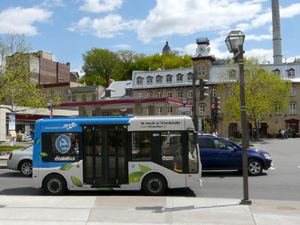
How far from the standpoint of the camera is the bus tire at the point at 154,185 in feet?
34.8

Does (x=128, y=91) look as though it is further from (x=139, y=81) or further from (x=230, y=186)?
(x=230, y=186)

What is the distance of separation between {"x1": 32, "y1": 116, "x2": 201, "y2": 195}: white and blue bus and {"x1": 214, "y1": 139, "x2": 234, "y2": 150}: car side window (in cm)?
487

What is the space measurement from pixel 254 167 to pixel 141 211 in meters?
8.44

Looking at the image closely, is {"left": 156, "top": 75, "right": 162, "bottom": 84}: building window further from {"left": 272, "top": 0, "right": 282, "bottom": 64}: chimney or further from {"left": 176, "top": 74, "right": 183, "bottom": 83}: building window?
{"left": 272, "top": 0, "right": 282, "bottom": 64}: chimney

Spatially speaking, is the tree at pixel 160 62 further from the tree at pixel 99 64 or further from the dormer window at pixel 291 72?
the dormer window at pixel 291 72

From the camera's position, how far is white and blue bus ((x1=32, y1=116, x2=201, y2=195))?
1060cm

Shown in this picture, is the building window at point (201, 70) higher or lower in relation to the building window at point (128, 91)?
higher

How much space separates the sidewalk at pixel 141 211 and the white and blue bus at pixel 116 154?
1048mm

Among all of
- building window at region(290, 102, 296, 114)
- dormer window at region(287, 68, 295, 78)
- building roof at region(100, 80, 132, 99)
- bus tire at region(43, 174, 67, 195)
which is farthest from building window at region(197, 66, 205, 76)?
bus tire at region(43, 174, 67, 195)

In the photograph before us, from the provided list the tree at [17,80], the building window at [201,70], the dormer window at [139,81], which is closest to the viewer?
the tree at [17,80]

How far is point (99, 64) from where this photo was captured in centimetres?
9281

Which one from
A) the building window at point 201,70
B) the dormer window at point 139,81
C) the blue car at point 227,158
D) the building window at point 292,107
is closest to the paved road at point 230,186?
the blue car at point 227,158

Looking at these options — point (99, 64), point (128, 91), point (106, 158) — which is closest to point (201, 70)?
point (128, 91)

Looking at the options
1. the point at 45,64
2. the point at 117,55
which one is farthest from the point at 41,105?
the point at 117,55
